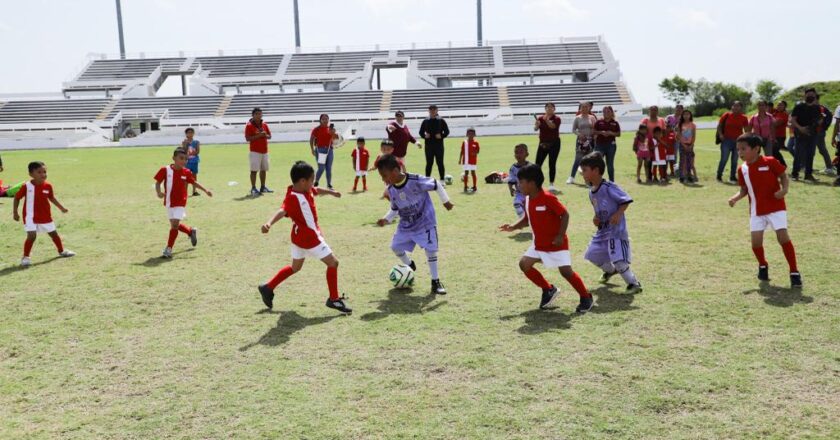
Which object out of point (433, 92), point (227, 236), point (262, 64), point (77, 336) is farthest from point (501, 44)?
point (77, 336)

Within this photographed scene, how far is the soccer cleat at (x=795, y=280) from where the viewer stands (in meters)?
6.82

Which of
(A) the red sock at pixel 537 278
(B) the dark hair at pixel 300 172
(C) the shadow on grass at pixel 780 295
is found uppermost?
(B) the dark hair at pixel 300 172

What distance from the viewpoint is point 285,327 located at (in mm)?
6055

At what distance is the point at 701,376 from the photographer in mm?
4629

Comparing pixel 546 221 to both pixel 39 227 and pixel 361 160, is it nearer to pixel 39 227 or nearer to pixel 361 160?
pixel 39 227

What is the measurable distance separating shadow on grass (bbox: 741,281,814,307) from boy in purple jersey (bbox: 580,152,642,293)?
44.9 inches

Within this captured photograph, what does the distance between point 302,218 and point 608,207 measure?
3105 mm

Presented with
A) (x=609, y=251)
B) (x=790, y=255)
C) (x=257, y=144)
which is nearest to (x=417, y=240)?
(x=609, y=251)

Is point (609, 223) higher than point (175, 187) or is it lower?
lower

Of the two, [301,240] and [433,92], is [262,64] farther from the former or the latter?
[301,240]

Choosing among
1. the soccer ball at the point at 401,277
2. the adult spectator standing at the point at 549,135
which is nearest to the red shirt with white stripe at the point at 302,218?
the soccer ball at the point at 401,277

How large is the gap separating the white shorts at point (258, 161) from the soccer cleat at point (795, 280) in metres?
11.6

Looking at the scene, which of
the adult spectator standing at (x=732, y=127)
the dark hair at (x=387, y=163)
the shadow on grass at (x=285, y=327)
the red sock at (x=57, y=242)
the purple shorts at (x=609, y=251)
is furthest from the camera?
the adult spectator standing at (x=732, y=127)

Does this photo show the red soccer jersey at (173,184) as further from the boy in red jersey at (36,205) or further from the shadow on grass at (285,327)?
the shadow on grass at (285,327)
